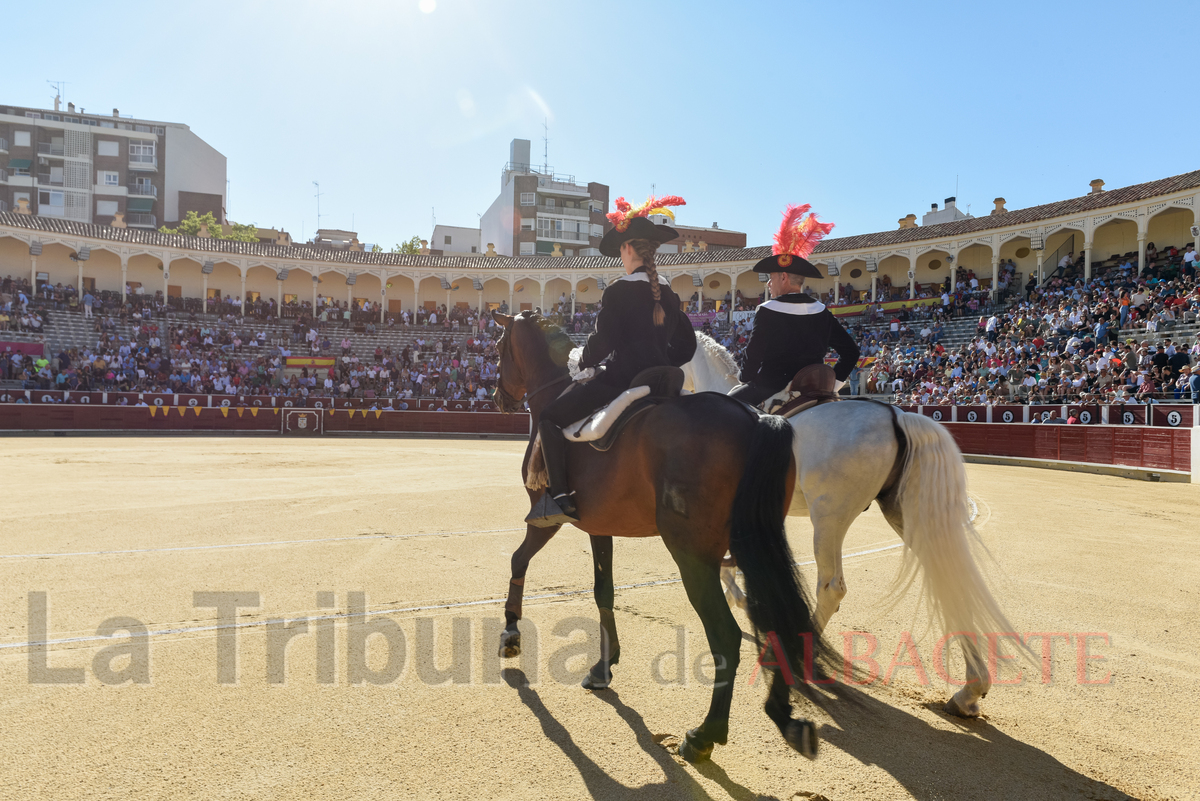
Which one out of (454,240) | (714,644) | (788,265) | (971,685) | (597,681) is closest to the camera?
(714,644)

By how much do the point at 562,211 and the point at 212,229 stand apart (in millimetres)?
27210

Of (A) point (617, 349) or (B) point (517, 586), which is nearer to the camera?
(A) point (617, 349)

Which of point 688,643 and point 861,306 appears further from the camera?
point 861,306

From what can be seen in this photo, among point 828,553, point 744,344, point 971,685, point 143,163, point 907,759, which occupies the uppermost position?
point 143,163

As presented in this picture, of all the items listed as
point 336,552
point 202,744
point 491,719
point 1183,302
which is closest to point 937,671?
point 491,719

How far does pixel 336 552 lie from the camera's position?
6543mm

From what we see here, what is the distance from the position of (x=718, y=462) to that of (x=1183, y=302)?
76.8 ft

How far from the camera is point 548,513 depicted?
3.68 meters

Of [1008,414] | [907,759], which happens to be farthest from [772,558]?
[1008,414]

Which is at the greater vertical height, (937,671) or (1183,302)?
(1183,302)

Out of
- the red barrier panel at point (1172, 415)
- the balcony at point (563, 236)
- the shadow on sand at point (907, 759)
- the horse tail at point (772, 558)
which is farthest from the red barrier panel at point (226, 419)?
the balcony at point (563, 236)

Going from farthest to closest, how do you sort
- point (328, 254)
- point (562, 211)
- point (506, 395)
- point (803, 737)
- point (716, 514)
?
point (562, 211), point (328, 254), point (506, 395), point (716, 514), point (803, 737)

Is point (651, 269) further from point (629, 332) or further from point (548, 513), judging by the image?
point (548, 513)

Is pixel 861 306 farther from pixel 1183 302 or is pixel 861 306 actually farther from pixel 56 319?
pixel 56 319
